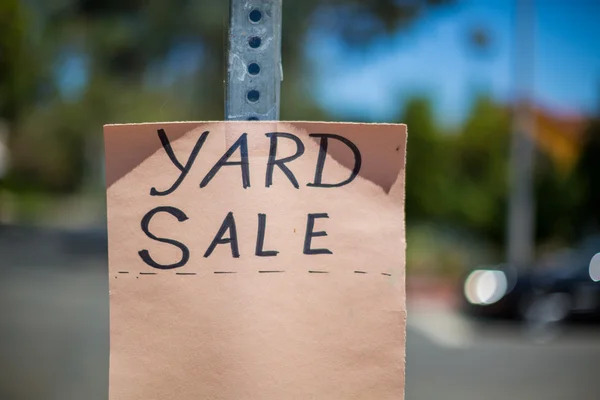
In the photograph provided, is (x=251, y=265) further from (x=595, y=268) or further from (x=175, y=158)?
(x=595, y=268)

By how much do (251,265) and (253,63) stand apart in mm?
394

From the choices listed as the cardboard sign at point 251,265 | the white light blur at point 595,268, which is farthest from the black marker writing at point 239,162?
the white light blur at point 595,268

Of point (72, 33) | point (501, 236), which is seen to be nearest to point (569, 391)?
point (72, 33)

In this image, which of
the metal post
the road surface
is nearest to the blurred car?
the road surface

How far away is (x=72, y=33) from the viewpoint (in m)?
14.8

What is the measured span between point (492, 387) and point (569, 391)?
680 millimetres

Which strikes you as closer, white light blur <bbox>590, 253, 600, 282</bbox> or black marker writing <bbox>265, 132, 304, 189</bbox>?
black marker writing <bbox>265, 132, 304, 189</bbox>

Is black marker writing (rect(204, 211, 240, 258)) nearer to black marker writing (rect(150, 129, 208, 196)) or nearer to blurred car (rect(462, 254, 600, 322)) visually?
black marker writing (rect(150, 129, 208, 196))

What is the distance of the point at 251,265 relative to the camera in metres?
1.52

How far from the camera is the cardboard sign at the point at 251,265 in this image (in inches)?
59.3

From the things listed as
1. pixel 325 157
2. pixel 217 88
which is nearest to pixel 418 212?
pixel 217 88

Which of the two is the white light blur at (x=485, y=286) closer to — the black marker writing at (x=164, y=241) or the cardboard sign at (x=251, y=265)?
the cardboard sign at (x=251, y=265)

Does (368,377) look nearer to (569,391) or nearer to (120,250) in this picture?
(120,250)

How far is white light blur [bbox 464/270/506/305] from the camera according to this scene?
11.8 meters
